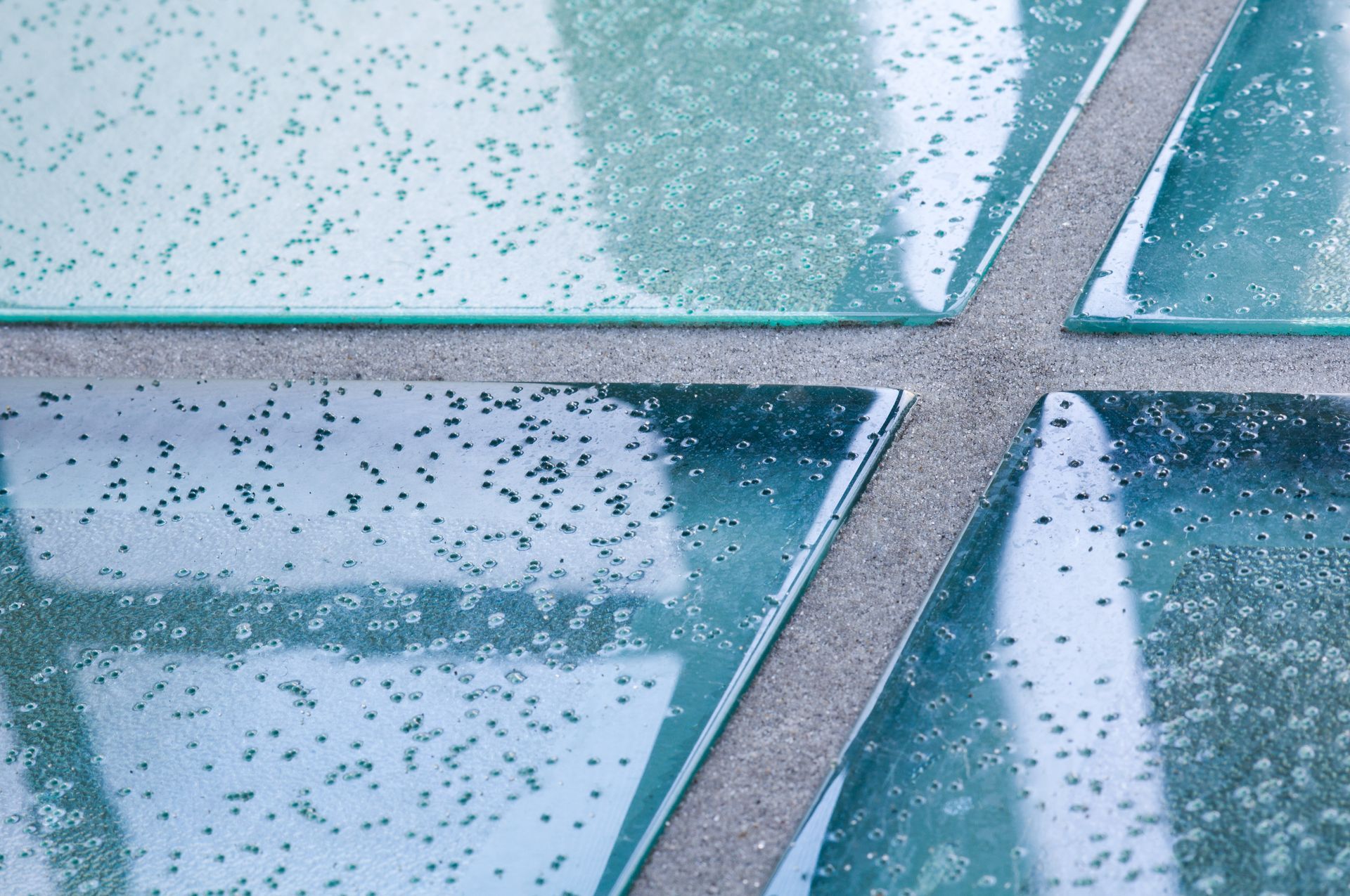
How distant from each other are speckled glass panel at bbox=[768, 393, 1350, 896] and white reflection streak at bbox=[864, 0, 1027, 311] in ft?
0.48

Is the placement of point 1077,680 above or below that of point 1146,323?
below

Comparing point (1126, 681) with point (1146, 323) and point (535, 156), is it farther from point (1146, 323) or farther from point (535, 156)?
point (535, 156)

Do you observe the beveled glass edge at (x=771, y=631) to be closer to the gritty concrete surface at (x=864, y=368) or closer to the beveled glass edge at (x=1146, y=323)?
the gritty concrete surface at (x=864, y=368)

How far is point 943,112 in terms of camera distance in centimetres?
86

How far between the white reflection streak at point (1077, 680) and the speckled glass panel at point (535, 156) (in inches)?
5.6

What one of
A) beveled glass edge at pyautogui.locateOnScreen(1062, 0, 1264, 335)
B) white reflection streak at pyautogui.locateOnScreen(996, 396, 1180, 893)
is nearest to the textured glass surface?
beveled glass edge at pyautogui.locateOnScreen(1062, 0, 1264, 335)

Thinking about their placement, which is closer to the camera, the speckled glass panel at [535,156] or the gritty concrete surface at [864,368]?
the gritty concrete surface at [864,368]

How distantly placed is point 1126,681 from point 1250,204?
1.15 ft

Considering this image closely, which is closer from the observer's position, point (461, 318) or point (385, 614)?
point (385, 614)

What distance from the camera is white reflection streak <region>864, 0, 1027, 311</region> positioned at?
0.77m

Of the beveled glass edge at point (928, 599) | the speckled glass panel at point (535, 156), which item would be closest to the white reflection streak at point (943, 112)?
the speckled glass panel at point (535, 156)

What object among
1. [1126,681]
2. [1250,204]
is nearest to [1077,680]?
[1126,681]

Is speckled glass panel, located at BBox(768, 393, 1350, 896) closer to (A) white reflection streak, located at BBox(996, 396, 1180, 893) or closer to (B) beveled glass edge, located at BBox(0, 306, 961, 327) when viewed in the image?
(A) white reflection streak, located at BBox(996, 396, 1180, 893)

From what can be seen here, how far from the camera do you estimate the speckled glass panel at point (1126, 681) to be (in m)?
0.55
